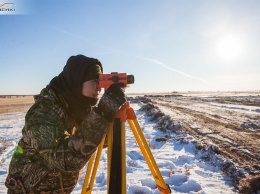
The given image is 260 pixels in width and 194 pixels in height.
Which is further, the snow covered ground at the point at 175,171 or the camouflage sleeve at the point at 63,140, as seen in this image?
the snow covered ground at the point at 175,171

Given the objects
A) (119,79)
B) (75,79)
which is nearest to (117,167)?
(119,79)

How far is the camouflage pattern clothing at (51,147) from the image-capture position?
1.76m

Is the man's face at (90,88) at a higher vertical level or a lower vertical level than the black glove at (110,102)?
higher

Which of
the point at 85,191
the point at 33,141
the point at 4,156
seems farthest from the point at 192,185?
the point at 4,156

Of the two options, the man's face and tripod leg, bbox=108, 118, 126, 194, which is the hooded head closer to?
the man's face

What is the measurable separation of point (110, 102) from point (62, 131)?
55cm

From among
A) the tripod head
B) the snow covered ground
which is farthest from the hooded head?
the snow covered ground

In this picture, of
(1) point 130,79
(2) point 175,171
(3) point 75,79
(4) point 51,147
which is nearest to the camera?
(4) point 51,147

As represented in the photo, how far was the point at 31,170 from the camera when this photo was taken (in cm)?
203

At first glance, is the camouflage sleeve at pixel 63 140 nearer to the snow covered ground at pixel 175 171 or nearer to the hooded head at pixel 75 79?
the hooded head at pixel 75 79

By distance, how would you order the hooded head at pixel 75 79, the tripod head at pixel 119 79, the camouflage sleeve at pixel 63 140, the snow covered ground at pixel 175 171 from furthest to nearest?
the snow covered ground at pixel 175 171 < the hooded head at pixel 75 79 < the tripod head at pixel 119 79 < the camouflage sleeve at pixel 63 140

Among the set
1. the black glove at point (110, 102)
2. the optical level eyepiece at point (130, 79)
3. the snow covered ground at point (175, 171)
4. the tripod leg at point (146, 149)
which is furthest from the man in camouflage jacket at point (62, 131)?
the snow covered ground at point (175, 171)

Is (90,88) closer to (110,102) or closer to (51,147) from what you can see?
(110,102)

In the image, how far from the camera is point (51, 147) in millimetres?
1794
